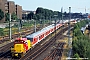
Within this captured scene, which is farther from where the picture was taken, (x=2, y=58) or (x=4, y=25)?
(x=4, y=25)

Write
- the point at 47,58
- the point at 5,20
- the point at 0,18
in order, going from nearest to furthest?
the point at 47,58 → the point at 0,18 → the point at 5,20

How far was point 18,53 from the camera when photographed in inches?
1304

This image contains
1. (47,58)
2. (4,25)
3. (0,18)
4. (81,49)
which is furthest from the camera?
(0,18)

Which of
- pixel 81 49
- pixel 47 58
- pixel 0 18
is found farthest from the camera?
pixel 0 18

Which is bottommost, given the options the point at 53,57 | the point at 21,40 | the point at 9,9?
the point at 53,57

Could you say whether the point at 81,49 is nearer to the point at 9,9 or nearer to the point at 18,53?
the point at 18,53

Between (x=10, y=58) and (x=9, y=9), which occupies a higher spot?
(x=9, y=9)

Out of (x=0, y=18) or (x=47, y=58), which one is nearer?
(x=47, y=58)

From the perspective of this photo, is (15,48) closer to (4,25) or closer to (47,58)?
(47,58)

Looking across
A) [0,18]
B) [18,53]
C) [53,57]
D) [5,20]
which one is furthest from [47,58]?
[5,20]

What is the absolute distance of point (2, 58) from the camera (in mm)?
33875

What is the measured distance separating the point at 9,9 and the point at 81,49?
93.1 meters

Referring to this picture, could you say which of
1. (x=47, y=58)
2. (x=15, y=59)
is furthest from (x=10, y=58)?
(x=47, y=58)

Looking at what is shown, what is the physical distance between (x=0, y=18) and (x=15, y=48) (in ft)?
244
